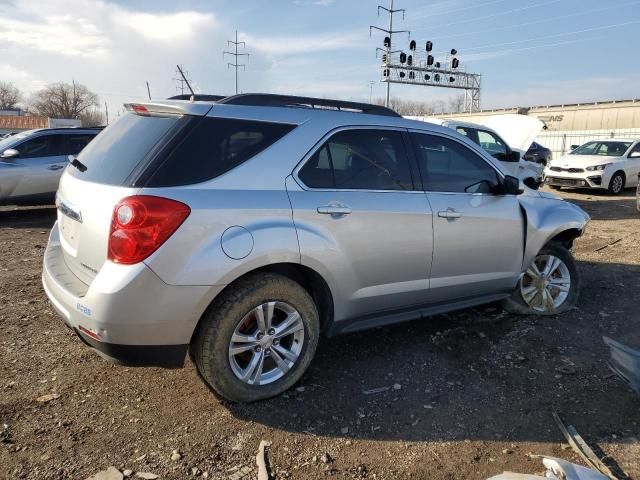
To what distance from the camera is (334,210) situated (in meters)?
3.30

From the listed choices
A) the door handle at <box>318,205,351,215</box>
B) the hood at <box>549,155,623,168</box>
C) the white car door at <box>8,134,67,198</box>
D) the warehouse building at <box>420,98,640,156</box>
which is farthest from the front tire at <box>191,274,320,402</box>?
the warehouse building at <box>420,98,640,156</box>

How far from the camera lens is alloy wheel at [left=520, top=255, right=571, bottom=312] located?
190 inches

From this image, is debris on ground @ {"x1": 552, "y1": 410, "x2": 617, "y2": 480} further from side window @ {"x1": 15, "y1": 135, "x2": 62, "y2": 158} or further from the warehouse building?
the warehouse building

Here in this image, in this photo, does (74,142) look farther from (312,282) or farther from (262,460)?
(262,460)

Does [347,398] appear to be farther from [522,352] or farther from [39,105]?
[39,105]

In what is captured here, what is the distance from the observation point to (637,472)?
8.89ft

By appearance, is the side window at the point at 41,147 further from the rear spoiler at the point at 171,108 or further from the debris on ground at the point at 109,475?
the debris on ground at the point at 109,475

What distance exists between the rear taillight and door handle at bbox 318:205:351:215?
0.92 metres

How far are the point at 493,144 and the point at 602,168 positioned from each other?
5435 millimetres

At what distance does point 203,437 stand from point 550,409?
85.1 inches

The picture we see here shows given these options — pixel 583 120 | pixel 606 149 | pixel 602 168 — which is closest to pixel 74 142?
pixel 602 168

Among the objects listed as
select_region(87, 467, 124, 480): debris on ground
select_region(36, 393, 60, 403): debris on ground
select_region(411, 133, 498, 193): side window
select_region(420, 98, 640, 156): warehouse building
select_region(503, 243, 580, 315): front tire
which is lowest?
select_region(87, 467, 124, 480): debris on ground

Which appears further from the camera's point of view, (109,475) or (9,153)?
(9,153)

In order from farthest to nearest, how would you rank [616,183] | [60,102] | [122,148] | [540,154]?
[60,102] < [540,154] < [616,183] < [122,148]
